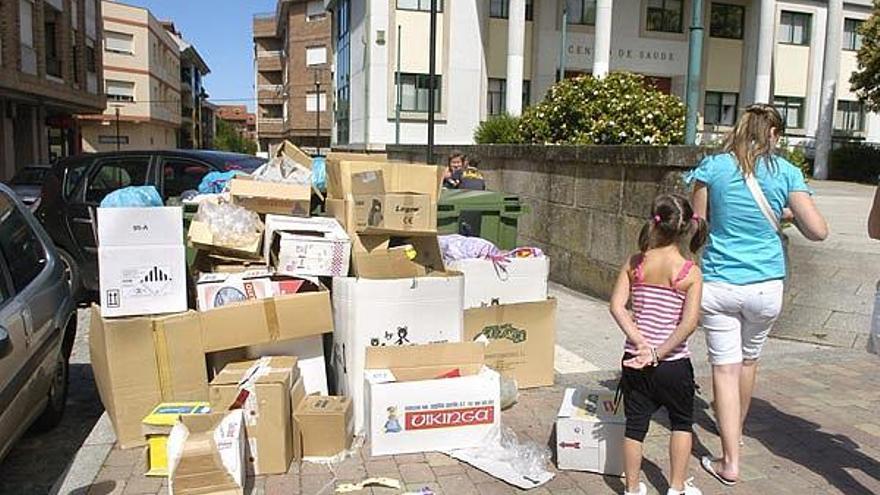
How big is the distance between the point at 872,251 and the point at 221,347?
559 centimetres

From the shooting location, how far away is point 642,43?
28625 millimetres

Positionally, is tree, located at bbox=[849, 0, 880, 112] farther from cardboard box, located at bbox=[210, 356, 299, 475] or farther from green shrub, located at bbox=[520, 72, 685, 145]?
cardboard box, located at bbox=[210, 356, 299, 475]

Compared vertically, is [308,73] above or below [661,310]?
above

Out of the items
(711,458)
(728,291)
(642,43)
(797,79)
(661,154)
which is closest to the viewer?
(728,291)

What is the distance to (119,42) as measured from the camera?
5509 cm

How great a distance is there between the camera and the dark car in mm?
7715

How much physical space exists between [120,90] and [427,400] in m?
58.6

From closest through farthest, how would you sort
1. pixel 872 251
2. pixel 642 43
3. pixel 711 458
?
pixel 711 458
pixel 872 251
pixel 642 43

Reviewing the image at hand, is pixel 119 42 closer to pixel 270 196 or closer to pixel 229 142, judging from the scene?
pixel 229 142

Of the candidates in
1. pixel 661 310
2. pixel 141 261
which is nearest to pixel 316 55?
pixel 141 261

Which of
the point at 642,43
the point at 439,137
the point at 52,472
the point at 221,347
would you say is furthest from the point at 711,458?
the point at 642,43

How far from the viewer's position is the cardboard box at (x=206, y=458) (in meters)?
3.13

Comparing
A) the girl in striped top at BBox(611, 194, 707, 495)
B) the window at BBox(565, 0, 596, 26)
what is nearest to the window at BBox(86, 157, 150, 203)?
the girl in striped top at BBox(611, 194, 707, 495)

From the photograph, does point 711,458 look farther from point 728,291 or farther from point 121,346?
point 121,346
